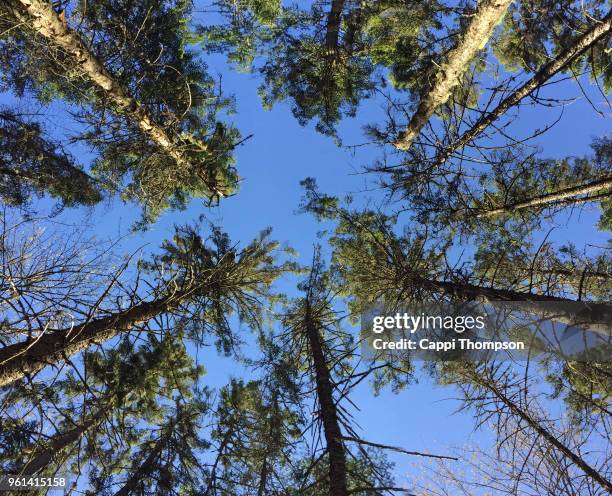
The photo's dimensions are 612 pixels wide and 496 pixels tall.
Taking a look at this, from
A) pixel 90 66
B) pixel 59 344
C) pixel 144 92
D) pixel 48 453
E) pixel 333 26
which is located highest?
pixel 333 26

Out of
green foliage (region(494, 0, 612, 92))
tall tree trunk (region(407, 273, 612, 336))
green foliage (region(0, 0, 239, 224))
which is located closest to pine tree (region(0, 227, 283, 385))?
green foliage (region(0, 0, 239, 224))

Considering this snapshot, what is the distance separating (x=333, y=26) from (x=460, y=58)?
4.04 meters

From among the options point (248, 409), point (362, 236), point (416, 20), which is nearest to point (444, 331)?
point (362, 236)

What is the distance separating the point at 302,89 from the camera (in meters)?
8.70

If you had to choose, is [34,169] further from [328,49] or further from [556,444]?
[556,444]

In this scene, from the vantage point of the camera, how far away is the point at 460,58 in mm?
5023

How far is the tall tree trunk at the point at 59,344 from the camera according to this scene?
4.09 meters

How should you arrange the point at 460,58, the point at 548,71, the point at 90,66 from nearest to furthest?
the point at 548,71 < the point at 460,58 < the point at 90,66

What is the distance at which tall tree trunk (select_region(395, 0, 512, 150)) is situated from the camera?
176 inches

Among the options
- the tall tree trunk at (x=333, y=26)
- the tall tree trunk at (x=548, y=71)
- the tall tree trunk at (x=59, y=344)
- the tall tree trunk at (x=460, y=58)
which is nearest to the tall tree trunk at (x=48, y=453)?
the tall tree trunk at (x=59, y=344)

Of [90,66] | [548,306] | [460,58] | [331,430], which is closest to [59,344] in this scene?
[331,430]

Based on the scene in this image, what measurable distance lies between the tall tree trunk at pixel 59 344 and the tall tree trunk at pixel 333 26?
6.22 metres

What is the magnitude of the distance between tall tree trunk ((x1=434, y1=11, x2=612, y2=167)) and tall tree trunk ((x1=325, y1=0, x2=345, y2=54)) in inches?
172

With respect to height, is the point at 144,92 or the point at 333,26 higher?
the point at 333,26
